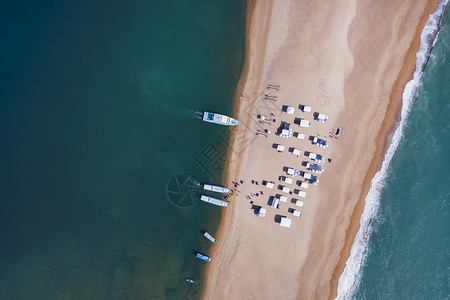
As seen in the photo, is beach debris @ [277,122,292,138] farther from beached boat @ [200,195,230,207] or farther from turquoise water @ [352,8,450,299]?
turquoise water @ [352,8,450,299]

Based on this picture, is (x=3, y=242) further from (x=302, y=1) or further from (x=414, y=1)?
(x=414, y=1)

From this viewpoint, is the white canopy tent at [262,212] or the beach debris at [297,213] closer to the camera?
the beach debris at [297,213]

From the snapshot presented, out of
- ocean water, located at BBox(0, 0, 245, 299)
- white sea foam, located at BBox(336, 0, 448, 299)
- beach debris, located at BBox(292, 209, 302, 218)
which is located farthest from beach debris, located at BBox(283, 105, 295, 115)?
white sea foam, located at BBox(336, 0, 448, 299)

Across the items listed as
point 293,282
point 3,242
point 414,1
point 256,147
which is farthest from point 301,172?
point 3,242

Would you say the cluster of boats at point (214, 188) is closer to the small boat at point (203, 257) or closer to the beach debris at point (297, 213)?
the small boat at point (203, 257)

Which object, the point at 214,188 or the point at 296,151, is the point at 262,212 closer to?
the point at 214,188

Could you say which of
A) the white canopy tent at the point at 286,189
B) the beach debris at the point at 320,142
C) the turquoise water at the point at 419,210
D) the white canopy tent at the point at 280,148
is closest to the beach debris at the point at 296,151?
the white canopy tent at the point at 280,148
